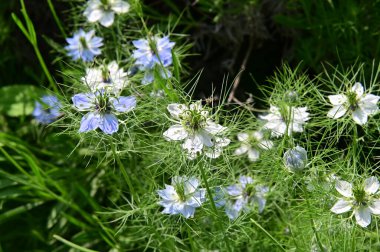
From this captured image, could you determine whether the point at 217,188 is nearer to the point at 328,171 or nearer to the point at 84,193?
the point at 328,171

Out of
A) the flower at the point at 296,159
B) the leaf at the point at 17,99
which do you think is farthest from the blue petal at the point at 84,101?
the leaf at the point at 17,99

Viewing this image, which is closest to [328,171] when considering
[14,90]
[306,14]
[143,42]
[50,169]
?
[143,42]

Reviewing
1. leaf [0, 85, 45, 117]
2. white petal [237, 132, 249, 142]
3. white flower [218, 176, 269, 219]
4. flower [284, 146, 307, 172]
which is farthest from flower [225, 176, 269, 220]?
leaf [0, 85, 45, 117]

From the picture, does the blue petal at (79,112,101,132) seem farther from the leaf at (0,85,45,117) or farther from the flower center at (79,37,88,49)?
the leaf at (0,85,45,117)

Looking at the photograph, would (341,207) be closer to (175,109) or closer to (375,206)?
(375,206)

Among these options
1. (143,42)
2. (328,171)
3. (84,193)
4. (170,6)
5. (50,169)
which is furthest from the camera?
(170,6)

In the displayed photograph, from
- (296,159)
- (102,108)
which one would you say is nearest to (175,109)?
(102,108)
